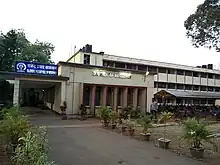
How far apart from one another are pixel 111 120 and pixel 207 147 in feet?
21.1

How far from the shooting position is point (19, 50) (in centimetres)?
4275

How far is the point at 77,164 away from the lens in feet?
23.1

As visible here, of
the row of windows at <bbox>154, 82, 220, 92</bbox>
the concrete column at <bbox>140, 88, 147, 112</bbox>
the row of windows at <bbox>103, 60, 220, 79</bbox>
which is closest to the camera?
the concrete column at <bbox>140, 88, 147, 112</bbox>

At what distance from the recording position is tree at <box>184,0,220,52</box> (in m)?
13.0

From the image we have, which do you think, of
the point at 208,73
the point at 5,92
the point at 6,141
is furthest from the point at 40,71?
the point at 208,73

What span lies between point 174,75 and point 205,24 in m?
26.3

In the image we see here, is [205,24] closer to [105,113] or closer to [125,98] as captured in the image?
[105,113]

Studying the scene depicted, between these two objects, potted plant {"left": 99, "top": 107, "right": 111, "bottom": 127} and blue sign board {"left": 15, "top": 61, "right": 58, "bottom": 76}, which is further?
blue sign board {"left": 15, "top": 61, "right": 58, "bottom": 76}

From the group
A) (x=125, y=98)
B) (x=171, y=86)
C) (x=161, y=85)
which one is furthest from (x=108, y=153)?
(x=171, y=86)

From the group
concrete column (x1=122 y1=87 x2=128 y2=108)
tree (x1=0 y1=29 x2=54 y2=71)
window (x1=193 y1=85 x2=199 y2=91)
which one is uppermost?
tree (x1=0 y1=29 x2=54 y2=71)

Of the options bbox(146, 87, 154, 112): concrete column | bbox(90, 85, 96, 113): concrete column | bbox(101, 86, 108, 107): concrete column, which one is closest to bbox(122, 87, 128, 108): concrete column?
bbox(101, 86, 108, 107): concrete column

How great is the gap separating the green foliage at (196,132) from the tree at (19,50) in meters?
34.4

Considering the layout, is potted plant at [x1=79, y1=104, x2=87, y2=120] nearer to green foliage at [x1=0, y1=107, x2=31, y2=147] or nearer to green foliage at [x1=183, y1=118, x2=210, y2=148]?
green foliage at [x1=183, y1=118, x2=210, y2=148]

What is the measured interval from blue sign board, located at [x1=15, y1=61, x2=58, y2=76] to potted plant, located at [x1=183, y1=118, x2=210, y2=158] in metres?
14.4
